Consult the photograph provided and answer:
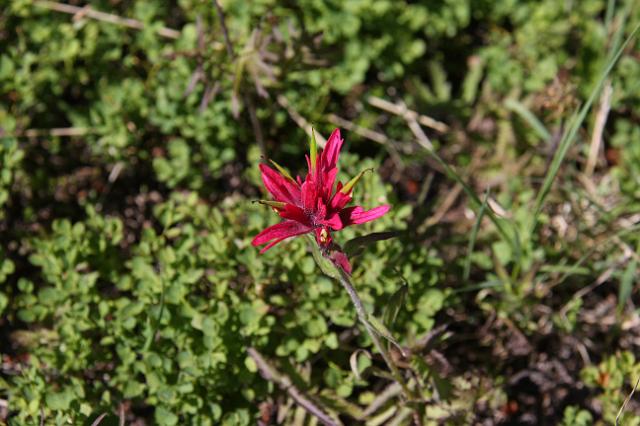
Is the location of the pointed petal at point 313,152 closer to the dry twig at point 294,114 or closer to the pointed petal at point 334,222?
the pointed petal at point 334,222

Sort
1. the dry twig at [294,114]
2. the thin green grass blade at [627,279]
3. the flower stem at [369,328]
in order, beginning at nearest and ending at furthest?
1. the flower stem at [369,328]
2. the thin green grass blade at [627,279]
3. the dry twig at [294,114]

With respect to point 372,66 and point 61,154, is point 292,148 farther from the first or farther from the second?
point 61,154

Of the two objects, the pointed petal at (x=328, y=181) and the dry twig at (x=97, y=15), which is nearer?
the pointed petal at (x=328, y=181)

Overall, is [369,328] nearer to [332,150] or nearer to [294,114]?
[332,150]

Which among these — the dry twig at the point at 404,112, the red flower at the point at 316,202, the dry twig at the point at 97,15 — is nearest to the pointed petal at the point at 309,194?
the red flower at the point at 316,202

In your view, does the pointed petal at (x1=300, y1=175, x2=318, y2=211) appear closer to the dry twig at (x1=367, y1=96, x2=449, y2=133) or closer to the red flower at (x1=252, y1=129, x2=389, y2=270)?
the red flower at (x1=252, y1=129, x2=389, y2=270)

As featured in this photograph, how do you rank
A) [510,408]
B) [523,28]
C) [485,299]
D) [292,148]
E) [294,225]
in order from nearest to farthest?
[294,225]
[510,408]
[485,299]
[292,148]
[523,28]

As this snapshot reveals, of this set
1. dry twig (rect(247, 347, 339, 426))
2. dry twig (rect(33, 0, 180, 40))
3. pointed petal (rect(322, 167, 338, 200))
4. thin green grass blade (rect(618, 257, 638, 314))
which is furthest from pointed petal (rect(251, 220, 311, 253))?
dry twig (rect(33, 0, 180, 40))

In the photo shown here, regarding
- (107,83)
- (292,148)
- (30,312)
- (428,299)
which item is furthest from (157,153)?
(428,299)
